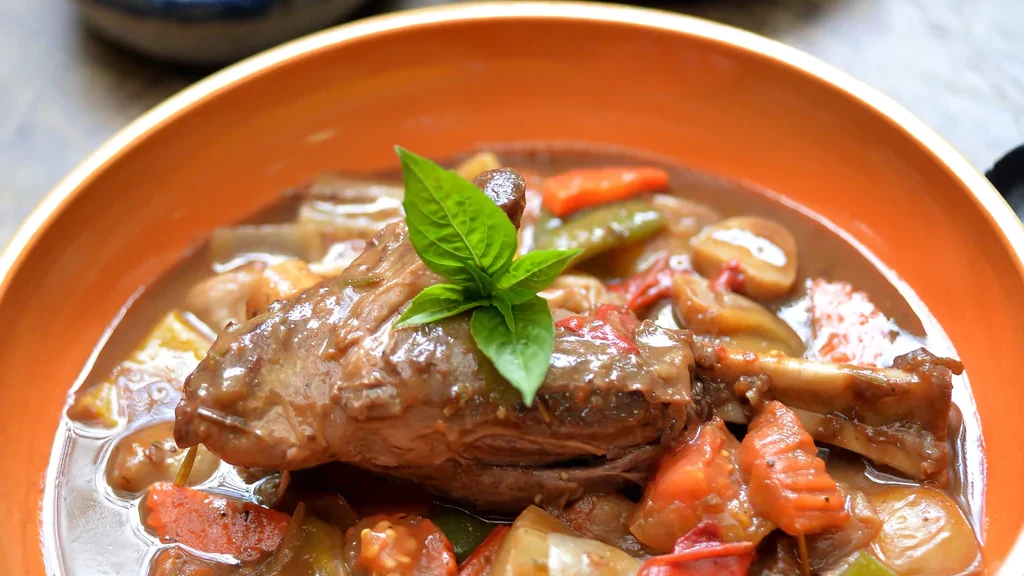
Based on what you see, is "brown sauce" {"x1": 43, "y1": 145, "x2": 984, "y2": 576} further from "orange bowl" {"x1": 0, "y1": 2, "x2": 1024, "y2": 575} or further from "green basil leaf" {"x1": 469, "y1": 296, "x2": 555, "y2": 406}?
"green basil leaf" {"x1": 469, "y1": 296, "x2": 555, "y2": 406}

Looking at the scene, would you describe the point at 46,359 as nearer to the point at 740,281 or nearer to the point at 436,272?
the point at 436,272

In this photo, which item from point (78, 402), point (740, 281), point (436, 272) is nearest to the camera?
point (436, 272)

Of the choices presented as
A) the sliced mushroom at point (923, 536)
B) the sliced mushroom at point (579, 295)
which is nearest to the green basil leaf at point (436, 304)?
the sliced mushroom at point (579, 295)

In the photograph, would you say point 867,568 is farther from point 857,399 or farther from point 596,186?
point 596,186

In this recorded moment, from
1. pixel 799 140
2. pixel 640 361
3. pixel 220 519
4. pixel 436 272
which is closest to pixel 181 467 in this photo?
pixel 220 519

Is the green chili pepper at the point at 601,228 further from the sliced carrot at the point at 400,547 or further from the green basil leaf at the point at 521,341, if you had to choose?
the sliced carrot at the point at 400,547

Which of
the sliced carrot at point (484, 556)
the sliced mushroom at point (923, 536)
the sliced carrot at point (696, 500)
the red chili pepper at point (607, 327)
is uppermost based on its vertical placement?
the red chili pepper at point (607, 327)

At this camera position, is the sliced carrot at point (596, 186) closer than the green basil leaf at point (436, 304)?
No
